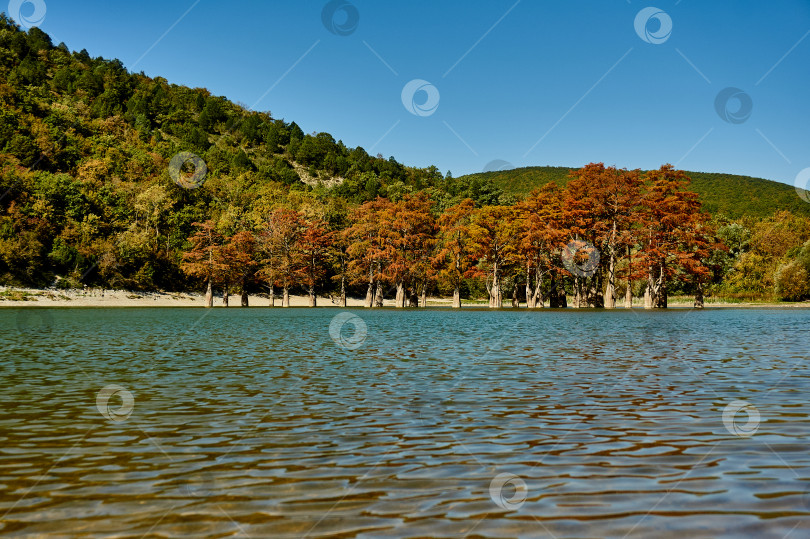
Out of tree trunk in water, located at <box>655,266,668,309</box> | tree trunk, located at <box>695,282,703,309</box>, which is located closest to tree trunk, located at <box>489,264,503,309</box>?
tree trunk in water, located at <box>655,266,668,309</box>

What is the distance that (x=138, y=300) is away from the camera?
85.1 metres

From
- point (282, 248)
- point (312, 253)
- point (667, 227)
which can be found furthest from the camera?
point (312, 253)

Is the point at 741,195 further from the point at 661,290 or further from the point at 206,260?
the point at 206,260

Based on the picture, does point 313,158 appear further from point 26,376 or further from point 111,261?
point 26,376

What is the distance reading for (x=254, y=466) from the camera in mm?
8047

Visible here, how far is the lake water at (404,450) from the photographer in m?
6.07

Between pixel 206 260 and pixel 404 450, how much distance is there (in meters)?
86.0

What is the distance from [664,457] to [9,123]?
379 ft

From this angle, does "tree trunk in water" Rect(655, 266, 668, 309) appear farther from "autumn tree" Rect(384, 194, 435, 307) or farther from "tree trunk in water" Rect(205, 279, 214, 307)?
"tree trunk in water" Rect(205, 279, 214, 307)

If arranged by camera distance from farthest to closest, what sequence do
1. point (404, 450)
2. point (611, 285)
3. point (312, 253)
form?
1. point (312, 253)
2. point (611, 285)
3. point (404, 450)

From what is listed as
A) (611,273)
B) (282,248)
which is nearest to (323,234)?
(282,248)

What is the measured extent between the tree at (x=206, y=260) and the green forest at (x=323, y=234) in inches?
13.1

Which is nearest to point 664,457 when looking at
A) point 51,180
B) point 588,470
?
point 588,470

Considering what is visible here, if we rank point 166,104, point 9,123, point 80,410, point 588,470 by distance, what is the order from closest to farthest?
point 588,470, point 80,410, point 9,123, point 166,104
